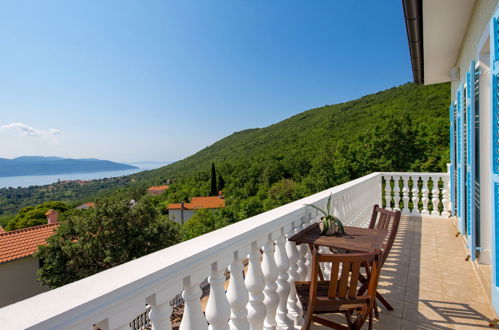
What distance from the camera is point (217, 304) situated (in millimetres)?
1380

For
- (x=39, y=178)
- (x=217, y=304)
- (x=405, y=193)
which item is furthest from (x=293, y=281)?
(x=39, y=178)

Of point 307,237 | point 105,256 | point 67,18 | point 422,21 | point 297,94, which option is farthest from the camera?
point 297,94

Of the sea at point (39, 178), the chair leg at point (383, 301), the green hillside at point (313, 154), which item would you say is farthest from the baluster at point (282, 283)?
the sea at point (39, 178)

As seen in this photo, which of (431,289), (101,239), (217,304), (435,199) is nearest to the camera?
(217,304)

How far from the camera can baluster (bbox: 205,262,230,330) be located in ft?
4.49

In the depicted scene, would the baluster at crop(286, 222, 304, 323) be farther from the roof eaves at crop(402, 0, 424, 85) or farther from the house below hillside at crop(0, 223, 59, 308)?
the house below hillside at crop(0, 223, 59, 308)

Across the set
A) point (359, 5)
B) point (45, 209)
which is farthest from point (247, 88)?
point (45, 209)

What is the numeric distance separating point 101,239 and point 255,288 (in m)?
21.7

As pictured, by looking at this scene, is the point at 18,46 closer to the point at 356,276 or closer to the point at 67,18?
the point at 67,18

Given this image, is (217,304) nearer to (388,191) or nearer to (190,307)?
(190,307)

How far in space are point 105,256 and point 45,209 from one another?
71.9ft

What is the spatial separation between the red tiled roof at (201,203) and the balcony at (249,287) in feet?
152

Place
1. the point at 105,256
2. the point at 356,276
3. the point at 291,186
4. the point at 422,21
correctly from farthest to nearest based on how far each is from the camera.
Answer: the point at 291,186, the point at 105,256, the point at 422,21, the point at 356,276

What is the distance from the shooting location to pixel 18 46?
14195 millimetres
